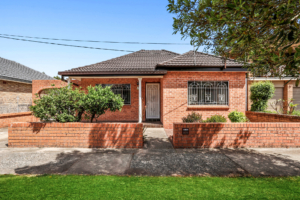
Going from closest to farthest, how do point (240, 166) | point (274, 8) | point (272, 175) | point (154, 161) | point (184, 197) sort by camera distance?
point (184, 197) → point (274, 8) → point (272, 175) → point (240, 166) → point (154, 161)

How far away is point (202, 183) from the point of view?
3.26m

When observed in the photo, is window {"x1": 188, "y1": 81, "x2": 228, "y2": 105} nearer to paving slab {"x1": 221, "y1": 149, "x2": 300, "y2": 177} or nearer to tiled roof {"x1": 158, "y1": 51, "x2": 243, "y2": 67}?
tiled roof {"x1": 158, "y1": 51, "x2": 243, "y2": 67}

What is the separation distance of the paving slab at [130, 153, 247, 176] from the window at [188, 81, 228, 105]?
192 inches

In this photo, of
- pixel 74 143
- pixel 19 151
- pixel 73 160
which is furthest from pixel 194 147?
pixel 19 151

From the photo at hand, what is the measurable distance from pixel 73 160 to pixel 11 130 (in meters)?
3.13

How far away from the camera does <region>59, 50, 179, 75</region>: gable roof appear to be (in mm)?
9531

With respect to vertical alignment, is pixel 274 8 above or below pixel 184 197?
above

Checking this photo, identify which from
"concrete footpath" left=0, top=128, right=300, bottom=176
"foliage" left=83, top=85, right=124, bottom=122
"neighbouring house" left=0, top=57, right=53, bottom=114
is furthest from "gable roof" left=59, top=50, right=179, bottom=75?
"neighbouring house" left=0, top=57, right=53, bottom=114

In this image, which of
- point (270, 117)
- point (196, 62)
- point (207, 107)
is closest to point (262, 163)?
point (270, 117)

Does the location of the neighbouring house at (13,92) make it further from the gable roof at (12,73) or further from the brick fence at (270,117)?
the brick fence at (270,117)

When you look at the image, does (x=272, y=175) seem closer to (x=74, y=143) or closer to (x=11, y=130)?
(x=74, y=143)

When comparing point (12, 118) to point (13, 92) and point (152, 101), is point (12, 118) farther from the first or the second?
point (152, 101)

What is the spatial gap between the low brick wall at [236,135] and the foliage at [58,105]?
12.7 feet

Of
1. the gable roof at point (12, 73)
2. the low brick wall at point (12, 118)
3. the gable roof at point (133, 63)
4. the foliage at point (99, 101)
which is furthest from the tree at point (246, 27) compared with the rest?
the gable roof at point (12, 73)
